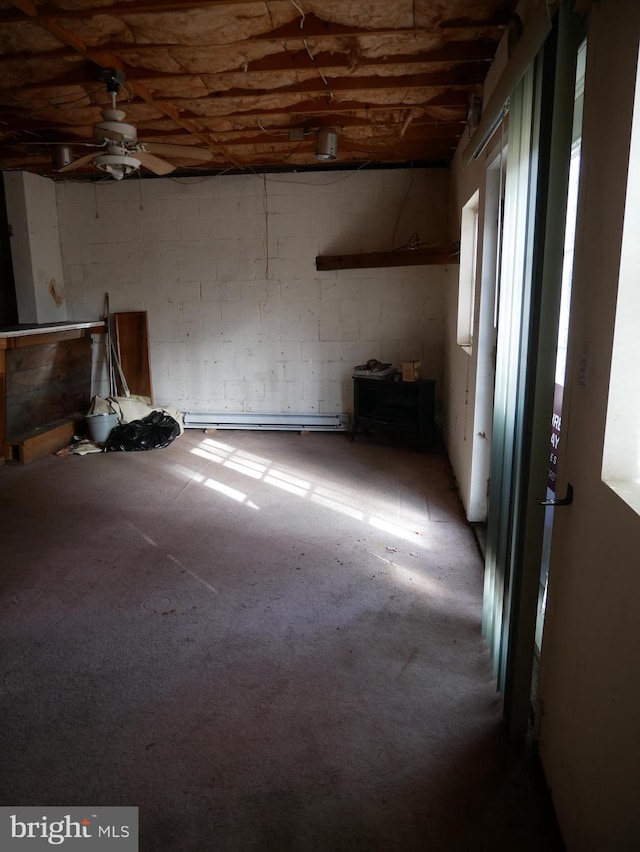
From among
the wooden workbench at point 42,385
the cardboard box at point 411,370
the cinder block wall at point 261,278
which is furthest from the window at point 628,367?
the wooden workbench at point 42,385

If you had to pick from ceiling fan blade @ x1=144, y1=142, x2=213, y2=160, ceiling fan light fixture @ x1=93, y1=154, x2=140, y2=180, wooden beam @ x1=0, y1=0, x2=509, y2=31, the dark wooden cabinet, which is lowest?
the dark wooden cabinet

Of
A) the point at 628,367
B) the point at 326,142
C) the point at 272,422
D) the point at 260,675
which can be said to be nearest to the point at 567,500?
the point at 628,367

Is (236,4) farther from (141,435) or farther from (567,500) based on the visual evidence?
(141,435)

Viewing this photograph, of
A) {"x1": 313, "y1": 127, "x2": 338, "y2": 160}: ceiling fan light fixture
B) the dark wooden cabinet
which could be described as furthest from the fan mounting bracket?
the dark wooden cabinet

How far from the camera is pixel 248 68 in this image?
3.37m

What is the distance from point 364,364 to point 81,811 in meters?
4.97

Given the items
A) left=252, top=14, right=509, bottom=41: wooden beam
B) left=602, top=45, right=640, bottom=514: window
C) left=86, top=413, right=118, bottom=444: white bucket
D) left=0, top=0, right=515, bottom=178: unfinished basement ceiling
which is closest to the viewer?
left=602, top=45, right=640, bottom=514: window

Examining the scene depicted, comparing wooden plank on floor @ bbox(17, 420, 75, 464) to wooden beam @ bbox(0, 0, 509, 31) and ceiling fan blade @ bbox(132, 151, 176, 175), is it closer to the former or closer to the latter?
ceiling fan blade @ bbox(132, 151, 176, 175)

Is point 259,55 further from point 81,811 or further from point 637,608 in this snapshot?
point 81,811

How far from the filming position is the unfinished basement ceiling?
2.77 m

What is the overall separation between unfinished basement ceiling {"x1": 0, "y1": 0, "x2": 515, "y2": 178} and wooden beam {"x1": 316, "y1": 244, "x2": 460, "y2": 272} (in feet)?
3.11

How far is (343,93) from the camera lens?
3768mm

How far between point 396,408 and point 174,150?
311cm

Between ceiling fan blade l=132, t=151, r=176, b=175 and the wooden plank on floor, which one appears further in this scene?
the wooden plank on floor
